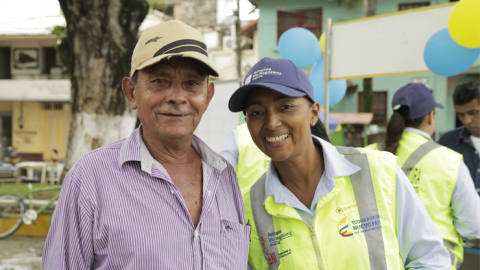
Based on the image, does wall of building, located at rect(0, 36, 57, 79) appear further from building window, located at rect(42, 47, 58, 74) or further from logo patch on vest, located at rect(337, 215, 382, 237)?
logo patch on vest, located at rect(337, 215, 382, 237)

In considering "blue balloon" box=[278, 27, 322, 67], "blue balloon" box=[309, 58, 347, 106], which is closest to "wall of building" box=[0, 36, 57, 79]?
"blue balloon" box=[278, 27, 322, 67]

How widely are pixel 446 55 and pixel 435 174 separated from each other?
1.46 metres

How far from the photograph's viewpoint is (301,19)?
1644 cm

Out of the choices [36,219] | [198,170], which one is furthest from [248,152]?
[36,219]

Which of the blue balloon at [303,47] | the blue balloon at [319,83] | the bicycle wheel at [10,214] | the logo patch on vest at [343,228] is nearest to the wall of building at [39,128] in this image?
the bicycle wheel at [10,214]

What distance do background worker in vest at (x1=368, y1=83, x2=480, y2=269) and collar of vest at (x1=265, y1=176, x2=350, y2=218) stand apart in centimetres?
129

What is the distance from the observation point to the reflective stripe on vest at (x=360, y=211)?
62.6 inches

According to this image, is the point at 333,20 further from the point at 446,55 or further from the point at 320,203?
the point at 320,203

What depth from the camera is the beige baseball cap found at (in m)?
1.46

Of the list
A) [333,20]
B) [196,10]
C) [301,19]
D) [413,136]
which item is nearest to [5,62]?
[196,10]

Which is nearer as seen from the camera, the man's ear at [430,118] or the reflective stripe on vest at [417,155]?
the reflective stripe on vest at [417,155]

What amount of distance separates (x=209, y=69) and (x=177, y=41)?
0.19 meters

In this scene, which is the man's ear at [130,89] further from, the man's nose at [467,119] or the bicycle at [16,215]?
the bicycle at [16,215]

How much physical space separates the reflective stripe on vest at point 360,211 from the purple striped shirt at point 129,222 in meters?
0.25
